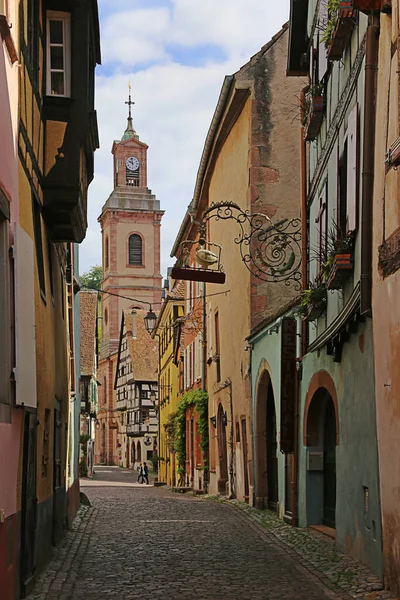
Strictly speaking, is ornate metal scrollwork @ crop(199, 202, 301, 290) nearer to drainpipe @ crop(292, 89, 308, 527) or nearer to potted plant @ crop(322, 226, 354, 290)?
drainpipe @ crop(292, 89, 308, 527)

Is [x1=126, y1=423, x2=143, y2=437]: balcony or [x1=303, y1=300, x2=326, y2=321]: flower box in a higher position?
[x1=303, y1=300, x2=326, y2=321]: flower box

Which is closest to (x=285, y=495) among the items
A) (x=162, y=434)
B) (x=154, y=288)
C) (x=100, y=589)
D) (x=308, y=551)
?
(x=308, y=551)

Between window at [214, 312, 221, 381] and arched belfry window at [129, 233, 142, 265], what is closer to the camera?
window at [214, 312, 221, 381]

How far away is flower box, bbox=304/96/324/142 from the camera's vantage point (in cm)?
1465

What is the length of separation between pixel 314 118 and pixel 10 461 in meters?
8.03

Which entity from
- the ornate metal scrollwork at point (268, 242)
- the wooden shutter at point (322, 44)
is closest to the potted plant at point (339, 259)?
the ornate metal scrollwork at point (268, 242)

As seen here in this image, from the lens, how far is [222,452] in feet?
90.7

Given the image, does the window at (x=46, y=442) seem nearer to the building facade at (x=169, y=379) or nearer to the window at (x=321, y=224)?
the window at (x=321, y=224)

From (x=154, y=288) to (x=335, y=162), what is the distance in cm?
7596

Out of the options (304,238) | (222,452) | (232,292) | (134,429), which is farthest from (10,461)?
(134,429)

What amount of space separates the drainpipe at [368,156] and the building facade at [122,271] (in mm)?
76837

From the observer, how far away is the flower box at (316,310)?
548 inches

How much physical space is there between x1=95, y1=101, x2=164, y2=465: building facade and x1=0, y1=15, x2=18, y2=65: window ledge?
78232mm

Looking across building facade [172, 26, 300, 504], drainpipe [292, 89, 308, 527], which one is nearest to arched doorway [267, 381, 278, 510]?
building facade [172, 26, 300, 504]
